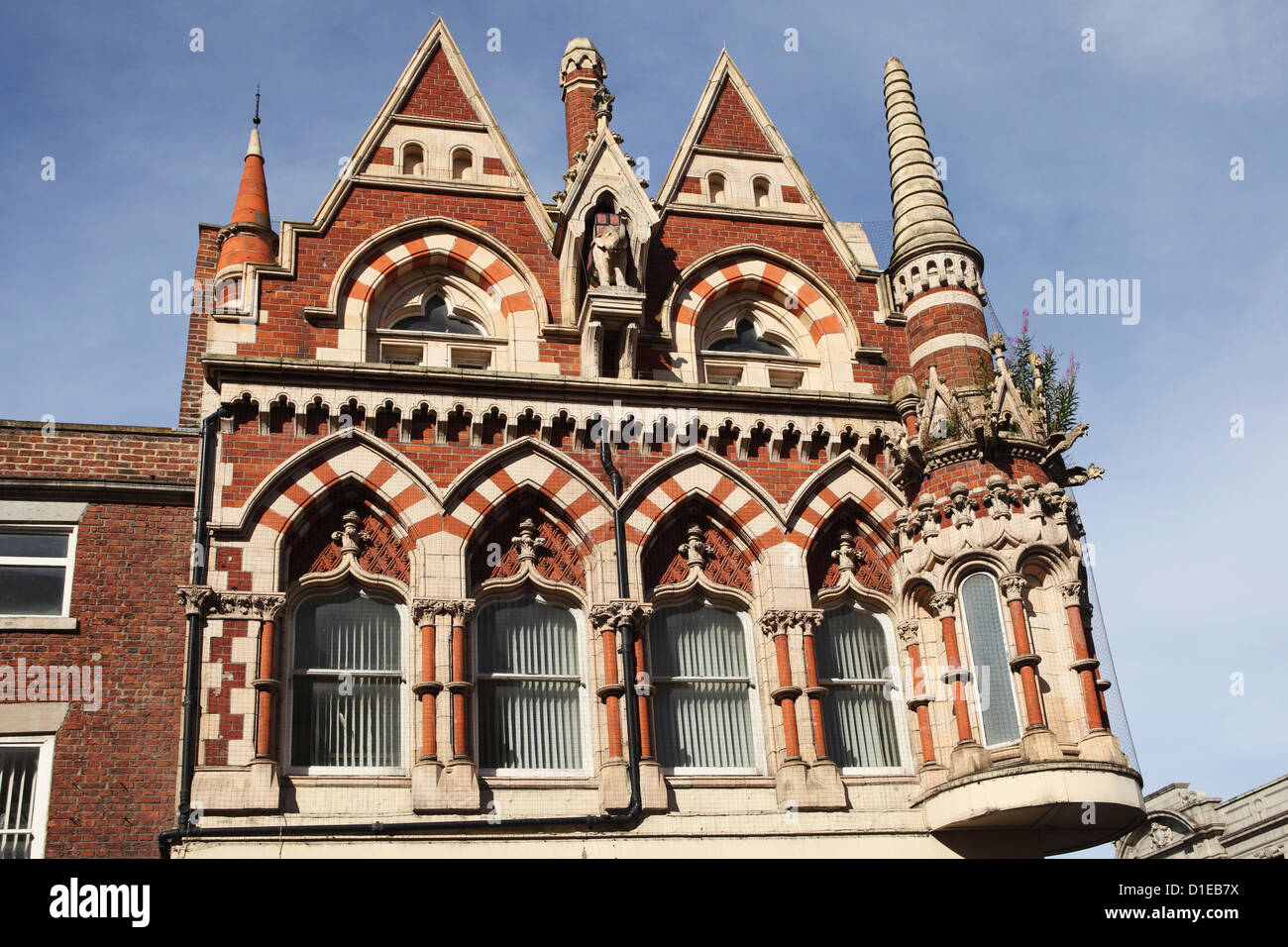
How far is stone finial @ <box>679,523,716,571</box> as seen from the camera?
19453mm

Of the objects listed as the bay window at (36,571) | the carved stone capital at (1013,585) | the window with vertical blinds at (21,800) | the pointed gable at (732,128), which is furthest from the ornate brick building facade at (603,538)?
the pointed gable at (732,128)

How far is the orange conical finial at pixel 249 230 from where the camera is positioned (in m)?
21.2

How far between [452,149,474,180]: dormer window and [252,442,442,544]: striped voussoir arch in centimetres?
535

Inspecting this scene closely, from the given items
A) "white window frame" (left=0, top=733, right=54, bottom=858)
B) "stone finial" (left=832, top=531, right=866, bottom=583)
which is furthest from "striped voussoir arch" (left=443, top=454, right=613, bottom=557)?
"white window frame" (left=0, top=733, right=54, bottom=858)

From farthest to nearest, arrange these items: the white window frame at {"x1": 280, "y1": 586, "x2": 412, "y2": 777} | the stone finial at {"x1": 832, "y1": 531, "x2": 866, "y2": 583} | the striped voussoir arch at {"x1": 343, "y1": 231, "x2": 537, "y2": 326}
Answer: the striped voussoir arch at {"x1": 343, "y1": 231, "x2": 537, "y2": 326} < the stone finial at {"x1": 832, "y1": 531, "x2": 866, "y2": 583} < the white window frame at {"x1": 280, "y1": 586, "x2": 412, "y2": 777}

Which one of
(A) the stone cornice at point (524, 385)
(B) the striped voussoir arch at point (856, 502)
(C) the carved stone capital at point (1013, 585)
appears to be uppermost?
(A) the stone cornice at point (524, 385)

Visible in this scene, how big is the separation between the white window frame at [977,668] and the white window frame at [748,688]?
2.69 metres

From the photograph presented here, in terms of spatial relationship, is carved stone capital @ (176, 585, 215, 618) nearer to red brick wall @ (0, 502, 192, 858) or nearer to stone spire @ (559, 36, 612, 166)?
red brick wall @ (0, 502, 192, 858)

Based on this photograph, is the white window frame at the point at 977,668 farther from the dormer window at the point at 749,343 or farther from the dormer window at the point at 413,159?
the dormer window at the point at 413,159

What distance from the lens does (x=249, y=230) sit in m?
21.6

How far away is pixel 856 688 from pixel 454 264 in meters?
8.39
